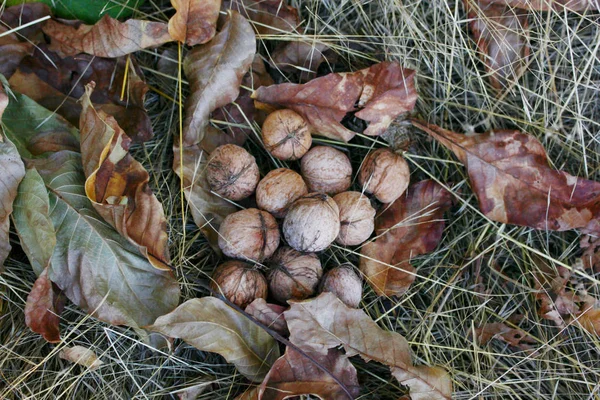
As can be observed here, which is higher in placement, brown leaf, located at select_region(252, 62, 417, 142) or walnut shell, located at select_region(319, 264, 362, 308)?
brown leaf, located at select_region(252, 62, 417, 142)

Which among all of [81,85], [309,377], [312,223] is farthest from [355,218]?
[81,85]

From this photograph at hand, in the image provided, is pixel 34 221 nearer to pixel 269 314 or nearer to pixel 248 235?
pixel 248 235

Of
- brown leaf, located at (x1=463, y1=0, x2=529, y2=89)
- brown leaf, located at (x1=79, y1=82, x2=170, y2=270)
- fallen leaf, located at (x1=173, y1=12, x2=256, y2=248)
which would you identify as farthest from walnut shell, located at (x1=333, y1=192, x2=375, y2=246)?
brown leaf, located at (x1=463, y1=0, x2=529, y2=89)

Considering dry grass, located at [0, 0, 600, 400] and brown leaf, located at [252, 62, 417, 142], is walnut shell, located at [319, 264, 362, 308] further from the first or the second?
brown leaf, located at [252, 62, 417, 142]

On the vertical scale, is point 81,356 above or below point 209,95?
below

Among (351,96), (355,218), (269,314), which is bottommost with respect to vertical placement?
(269,314)

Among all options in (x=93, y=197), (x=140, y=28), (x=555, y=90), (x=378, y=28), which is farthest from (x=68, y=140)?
(x=555, y=90)
